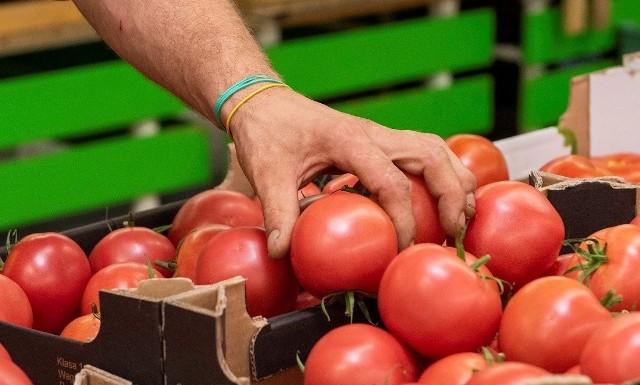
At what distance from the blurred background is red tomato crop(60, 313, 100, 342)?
208 cm

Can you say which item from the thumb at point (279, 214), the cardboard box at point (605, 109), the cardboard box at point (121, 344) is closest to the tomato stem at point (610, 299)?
the thumb at point (279, 214)

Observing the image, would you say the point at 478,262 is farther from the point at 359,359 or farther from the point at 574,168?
the point at 574,168

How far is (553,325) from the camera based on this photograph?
1.15 metres

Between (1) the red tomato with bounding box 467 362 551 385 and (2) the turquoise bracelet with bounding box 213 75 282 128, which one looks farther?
(2) the turquoise bracelet with bounding box 213 75 282 128

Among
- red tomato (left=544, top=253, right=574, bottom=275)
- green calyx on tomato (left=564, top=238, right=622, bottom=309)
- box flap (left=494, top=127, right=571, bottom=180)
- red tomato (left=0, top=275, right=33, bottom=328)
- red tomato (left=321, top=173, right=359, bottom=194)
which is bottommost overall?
box flap (left=494, top=127, right=571, bottom=180)

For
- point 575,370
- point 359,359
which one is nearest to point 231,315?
point 359,359

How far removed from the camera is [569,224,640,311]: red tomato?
4.25ft

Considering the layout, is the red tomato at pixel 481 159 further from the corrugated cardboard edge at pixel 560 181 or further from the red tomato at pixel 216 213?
the red tomato at pixel 216 213

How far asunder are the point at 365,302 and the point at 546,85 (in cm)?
334

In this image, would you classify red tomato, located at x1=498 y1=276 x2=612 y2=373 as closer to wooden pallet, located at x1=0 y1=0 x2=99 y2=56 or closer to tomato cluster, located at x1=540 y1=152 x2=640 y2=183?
tomato cluster, located at x1=540 y1=152 x2=640 y2=183

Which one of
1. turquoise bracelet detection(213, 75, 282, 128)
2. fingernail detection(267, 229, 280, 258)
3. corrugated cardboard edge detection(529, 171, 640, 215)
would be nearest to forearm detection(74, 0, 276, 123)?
turquoise bracelet detection(213, 75, 282, 128)

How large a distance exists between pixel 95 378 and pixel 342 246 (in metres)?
0.35

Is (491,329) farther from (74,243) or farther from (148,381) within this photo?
(74,243)

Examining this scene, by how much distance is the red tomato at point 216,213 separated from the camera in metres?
1.78
